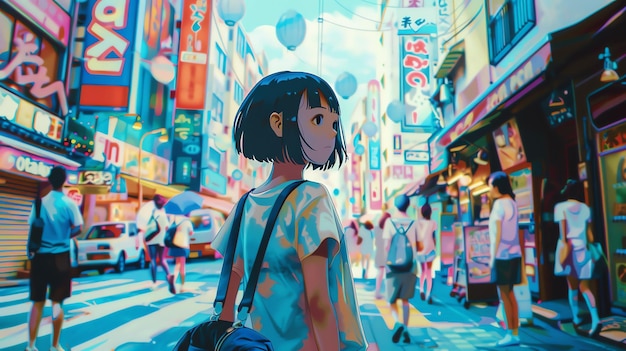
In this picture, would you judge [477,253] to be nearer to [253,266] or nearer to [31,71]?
[253,266]

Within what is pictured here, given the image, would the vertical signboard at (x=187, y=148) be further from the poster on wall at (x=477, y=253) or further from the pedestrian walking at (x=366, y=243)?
the poster on wall at (x=477, y=253)

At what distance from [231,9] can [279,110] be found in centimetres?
433

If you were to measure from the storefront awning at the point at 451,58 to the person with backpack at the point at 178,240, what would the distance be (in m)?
6.35

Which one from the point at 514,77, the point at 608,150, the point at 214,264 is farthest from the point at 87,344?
the point at 214,264

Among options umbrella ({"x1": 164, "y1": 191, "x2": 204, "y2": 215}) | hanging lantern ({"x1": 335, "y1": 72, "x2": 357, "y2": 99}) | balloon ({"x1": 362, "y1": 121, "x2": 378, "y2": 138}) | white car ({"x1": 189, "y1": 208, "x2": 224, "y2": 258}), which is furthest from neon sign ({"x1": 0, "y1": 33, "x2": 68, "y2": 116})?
balloon ({"x1": 362, "y1": 121, "x2": 378, "y2": 138})

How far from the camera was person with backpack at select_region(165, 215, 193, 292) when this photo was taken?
6.43 m

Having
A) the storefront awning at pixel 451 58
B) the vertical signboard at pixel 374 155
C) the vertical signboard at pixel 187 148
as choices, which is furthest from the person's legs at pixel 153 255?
the storefront awning at pixel 451 58

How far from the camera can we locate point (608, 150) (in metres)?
4.97

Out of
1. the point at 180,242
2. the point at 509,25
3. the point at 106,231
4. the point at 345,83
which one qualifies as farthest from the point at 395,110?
the point at 106,231

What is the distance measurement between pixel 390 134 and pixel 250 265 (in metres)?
9.23

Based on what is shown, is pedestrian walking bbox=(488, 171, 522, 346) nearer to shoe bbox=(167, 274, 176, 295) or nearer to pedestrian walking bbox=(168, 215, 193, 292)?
pedestrian walking bbox=(168, 215, 193, 292)

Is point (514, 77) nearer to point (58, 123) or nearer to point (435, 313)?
point (435, 313)

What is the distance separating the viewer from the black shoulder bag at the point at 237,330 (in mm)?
997

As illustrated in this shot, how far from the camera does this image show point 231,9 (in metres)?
5.16
